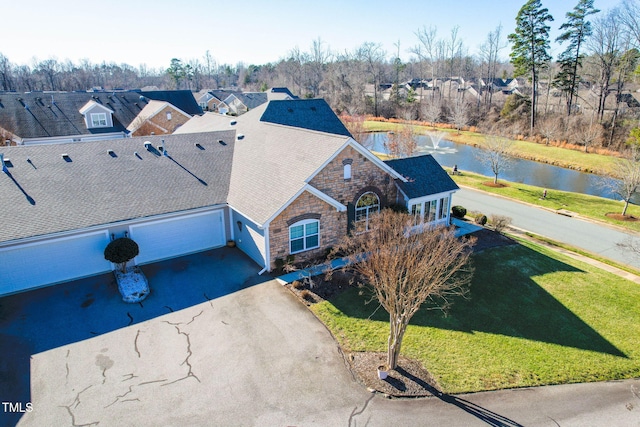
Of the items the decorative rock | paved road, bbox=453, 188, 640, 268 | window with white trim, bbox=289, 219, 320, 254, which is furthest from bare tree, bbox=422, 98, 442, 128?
the decorative rock

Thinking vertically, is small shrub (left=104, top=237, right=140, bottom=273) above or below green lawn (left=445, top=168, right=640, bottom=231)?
above

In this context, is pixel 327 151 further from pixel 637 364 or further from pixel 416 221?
pixel 637 364

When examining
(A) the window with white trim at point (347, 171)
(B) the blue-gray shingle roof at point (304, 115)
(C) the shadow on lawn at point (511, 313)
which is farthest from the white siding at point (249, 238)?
(B) the blue-gray shingle roof at point (304, 115)

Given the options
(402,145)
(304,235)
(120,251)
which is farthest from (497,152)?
(120,251)

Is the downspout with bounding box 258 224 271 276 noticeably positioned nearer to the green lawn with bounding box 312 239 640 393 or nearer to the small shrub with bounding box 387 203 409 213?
the green lawn with bounding box 312 239 640 393

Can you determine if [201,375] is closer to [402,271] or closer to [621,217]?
[402,271]

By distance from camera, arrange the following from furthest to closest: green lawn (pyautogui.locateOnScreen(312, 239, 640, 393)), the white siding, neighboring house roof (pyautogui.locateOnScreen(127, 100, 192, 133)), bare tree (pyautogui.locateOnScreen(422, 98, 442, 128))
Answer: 1. bare tree (pyautogui.locateOnScreen(422, 98, 442, 128))
2. neighboring house roof (pyautogui.locateOnScreen(127, 100, 192, 133))
3. the white siding
4. green lawn (pyautogui.locateOnScreen(312, 239, 640, 393))
